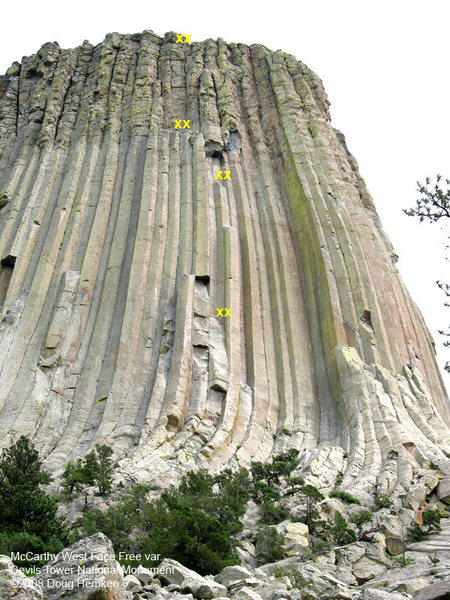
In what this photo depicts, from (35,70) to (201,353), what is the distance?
22.3 meters

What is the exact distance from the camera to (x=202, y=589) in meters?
8.20

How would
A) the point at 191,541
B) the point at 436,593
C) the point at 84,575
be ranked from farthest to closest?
the point at 191,541 < the point at 436,593 < the point at 84,575

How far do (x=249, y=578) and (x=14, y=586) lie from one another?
3.86 metres

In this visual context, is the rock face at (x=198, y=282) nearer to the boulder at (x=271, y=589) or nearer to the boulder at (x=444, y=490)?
the boulder at (x=444, y=490)

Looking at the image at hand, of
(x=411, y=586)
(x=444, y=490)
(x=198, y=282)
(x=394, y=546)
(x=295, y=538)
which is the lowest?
(x=411, y=586)

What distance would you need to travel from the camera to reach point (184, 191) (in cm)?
2819

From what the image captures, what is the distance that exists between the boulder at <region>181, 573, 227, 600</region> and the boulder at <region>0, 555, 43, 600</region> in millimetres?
2349

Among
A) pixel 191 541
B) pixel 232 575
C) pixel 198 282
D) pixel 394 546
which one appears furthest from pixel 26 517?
pixel 198 282

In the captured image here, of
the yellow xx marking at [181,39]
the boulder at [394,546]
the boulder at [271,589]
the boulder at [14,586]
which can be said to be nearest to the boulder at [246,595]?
the boulder at [271,589]

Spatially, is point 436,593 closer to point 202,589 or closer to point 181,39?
point 202,589

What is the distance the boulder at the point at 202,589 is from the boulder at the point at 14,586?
2.35 m

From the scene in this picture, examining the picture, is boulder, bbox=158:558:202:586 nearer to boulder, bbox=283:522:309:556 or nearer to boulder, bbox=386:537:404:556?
boulder, bbox=283:522:309:556

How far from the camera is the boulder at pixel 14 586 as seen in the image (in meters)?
6.05

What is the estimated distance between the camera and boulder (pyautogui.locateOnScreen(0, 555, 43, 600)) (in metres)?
6.05
